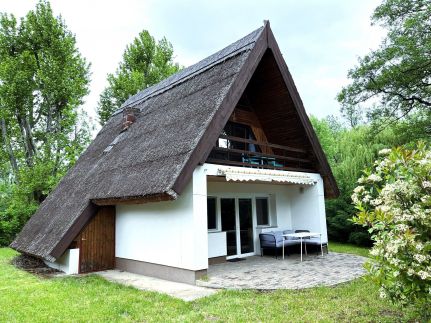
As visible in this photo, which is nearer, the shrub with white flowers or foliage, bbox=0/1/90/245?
the shrub with white flowers

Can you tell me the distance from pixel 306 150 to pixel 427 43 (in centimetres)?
621

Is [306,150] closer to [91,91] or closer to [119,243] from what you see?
[119,243]

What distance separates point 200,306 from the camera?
6641 mm

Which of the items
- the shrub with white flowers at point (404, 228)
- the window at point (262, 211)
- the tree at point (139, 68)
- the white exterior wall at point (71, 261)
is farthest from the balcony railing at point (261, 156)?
the tree at point (139, 68)

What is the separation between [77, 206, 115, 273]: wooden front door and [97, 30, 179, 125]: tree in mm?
20527

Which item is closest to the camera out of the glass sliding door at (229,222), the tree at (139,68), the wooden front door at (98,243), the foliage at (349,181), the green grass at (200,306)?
the green grass at (200,306)

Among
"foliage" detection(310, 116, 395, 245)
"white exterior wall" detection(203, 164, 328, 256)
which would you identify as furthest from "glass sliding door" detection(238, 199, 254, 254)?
"foliage" detection(310, 116, 395, 245)

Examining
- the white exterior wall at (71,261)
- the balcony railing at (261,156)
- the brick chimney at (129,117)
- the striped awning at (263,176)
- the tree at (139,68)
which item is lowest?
the white exterior wall at (71,261)

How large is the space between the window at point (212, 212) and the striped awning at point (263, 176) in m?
2.39

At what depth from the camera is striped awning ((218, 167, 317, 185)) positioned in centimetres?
988

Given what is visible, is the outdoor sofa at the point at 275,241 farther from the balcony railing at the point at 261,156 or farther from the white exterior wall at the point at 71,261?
the white exterior wall at the point at 71,261

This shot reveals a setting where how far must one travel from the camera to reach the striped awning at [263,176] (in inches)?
389

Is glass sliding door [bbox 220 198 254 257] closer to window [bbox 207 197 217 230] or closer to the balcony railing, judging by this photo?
window [bbox 207 197 217 230]

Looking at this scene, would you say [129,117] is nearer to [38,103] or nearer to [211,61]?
[211,61]
